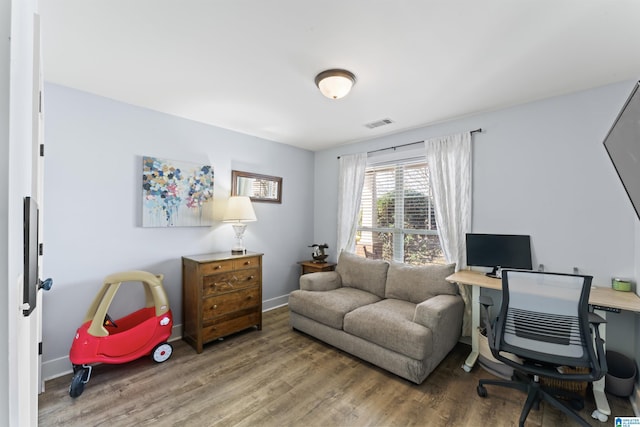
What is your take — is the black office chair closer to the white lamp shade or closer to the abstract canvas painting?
the white lamp shade

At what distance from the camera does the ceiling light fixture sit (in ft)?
6.78

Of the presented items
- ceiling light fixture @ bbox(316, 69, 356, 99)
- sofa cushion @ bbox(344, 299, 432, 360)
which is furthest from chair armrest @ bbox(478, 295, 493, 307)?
ceiling light fixture @ bbox(316, 69, 356, 99)

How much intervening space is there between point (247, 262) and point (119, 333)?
1302 mm

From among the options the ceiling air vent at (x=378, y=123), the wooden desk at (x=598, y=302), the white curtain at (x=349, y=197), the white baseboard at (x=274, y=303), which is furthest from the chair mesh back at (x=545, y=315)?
the white baseboard at (x=274, y=303)

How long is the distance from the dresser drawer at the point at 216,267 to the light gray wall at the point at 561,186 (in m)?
2.75

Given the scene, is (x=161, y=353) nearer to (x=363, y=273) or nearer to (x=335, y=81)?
(x=363, y=273)

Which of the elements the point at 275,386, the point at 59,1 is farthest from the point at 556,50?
the point at 275,386

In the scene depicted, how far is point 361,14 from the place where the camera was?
4.97 ft

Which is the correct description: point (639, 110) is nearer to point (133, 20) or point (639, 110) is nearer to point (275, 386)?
point (133, 20)

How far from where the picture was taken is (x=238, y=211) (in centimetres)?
321

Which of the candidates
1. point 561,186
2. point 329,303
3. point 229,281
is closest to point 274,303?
point 229,281

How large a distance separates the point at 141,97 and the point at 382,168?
2.93 meters

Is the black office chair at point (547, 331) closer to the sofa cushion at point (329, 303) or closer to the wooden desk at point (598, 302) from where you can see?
the wooden desk at point (598, 302)

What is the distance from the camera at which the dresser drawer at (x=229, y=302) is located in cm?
281
